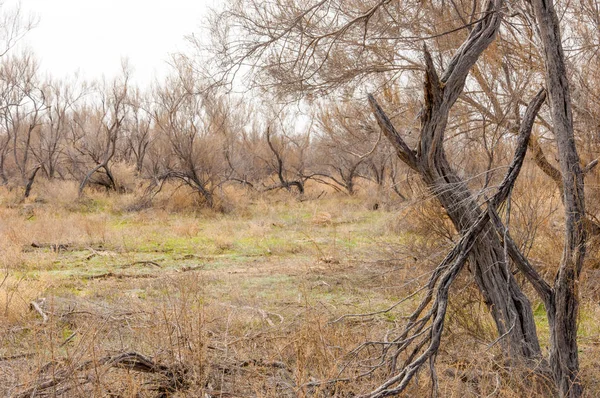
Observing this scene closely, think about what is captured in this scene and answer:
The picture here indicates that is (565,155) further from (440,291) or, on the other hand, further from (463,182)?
(440,291)

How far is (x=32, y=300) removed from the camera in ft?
22.0

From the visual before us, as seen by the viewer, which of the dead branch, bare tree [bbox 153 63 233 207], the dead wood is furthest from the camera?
bare tree [bbox 153 63 233 207]

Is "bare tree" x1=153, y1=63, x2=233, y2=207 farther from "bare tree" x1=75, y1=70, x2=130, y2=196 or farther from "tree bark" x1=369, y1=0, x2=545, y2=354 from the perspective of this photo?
"tree bark" x1=369, y1=0, x2=545, y2=354

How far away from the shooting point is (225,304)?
6.87m

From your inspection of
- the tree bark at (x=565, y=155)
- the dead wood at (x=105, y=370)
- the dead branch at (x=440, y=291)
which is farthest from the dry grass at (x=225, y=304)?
the tree bark at (x=565, y=155)

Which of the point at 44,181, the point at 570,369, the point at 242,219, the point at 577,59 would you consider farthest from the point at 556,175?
the point at 44,181

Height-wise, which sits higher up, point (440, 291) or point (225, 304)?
point (440, 291)

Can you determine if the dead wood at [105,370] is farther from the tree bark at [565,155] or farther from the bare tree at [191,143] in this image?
the bare tree at [191,143]

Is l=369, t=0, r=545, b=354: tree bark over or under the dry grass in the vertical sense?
over

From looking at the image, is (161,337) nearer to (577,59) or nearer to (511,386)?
(511,386)

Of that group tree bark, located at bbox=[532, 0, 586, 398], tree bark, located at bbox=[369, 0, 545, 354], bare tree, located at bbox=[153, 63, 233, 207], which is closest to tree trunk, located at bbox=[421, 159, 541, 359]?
tree bark, located at bbox=[369, 0, 545, 354]

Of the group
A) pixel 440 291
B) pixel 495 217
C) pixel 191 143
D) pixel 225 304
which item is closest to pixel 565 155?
pixel 495 217

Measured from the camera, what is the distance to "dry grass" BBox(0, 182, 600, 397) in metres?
4.10

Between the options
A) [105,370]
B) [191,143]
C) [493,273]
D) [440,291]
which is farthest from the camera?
[191,143]
